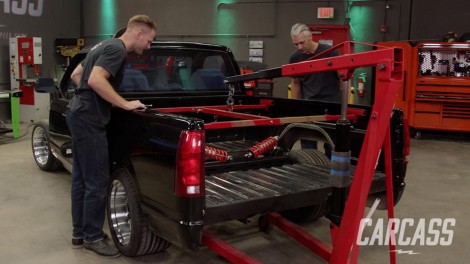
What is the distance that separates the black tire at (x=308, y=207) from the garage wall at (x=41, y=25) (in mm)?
7590

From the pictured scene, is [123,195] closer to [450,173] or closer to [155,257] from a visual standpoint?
[155,257]

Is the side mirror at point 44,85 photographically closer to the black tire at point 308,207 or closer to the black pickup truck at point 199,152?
the black pickup truck at point 199,152

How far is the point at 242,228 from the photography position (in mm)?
3957

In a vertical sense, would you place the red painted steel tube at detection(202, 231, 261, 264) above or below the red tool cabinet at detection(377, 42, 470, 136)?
below

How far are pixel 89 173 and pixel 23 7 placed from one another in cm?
930

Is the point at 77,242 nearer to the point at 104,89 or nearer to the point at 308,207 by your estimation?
the point at 104,89

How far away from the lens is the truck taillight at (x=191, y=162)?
2.42 metres

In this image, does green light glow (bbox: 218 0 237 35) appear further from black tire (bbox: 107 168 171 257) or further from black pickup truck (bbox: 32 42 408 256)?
black tire (bbox: 107 168 171 257)

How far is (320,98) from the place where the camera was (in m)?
4.82

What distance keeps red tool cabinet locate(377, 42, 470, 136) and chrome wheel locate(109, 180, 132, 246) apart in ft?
20.6

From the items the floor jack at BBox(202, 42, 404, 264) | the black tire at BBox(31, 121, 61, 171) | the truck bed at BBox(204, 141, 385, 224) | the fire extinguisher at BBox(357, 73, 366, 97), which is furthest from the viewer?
the fire extinguisher at BBox(357, 73, 366, 97)

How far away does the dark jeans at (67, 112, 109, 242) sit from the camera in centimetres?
317

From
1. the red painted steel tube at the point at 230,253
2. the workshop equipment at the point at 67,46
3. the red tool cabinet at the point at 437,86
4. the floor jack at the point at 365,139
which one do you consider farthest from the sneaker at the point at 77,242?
the workshop equipment at the point at 67,46

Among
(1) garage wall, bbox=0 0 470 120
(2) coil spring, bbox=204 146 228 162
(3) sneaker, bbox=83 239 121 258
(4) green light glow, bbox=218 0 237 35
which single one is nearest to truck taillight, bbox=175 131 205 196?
(2) coil spring, bbox=204 146 228 162
